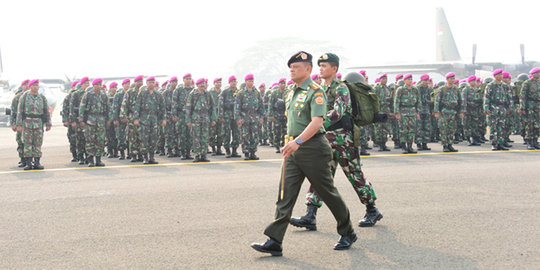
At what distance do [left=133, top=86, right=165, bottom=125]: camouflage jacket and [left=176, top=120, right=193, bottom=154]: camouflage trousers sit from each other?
1.08m

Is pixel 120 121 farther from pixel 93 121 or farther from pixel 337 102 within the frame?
pixel 337 102

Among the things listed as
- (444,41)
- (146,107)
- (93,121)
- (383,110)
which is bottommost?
(383,110)

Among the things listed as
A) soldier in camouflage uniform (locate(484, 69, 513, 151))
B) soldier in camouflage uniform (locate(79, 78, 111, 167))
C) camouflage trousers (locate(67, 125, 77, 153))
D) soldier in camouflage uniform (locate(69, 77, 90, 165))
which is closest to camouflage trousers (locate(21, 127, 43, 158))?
soldier in camouflage uniform (locate(79, 78, 111, 167))

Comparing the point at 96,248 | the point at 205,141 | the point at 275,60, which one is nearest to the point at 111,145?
the point at 205,141

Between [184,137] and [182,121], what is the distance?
607 mm

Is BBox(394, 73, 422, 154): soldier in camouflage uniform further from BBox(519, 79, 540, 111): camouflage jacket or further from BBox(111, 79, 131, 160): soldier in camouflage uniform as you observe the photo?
BBox(111, 79, 131, 160): soldier in camouflage uniform

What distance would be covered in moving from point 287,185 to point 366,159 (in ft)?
23.7

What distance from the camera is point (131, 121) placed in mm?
11734

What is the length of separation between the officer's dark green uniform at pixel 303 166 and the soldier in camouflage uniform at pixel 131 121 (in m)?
7.74

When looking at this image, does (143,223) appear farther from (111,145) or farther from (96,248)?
(111,145)

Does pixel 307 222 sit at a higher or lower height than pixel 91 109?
lower

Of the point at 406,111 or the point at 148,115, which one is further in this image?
the point at 406,111

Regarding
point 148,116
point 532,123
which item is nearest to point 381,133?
point 532,123

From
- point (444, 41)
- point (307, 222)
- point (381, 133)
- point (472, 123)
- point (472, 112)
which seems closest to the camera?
point (307, 222)
